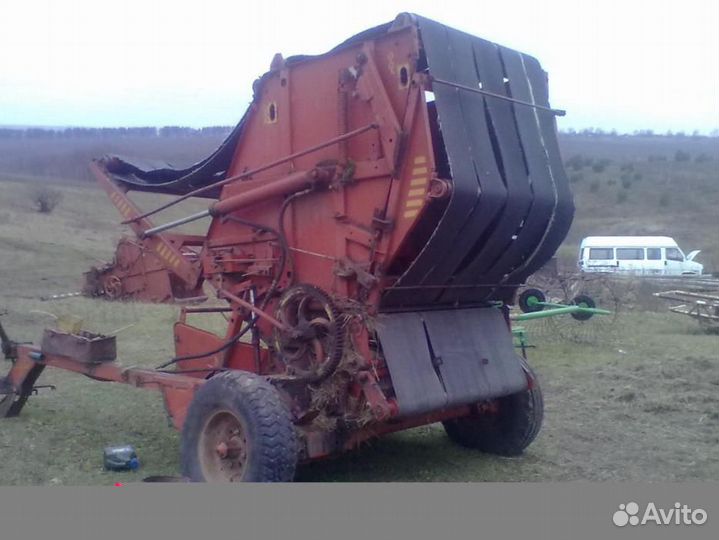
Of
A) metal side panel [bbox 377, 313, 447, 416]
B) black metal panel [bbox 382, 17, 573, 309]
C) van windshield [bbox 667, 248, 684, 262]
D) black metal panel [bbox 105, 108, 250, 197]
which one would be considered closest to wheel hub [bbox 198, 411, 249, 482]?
metal side panel [bbox 377, 313, 447, 416]

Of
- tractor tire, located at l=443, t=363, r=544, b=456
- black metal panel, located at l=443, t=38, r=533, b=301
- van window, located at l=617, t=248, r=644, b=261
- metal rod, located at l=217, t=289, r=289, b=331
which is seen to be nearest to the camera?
black metal panel, located at l=443, t=38, r=533, b=301

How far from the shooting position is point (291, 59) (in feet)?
23.6

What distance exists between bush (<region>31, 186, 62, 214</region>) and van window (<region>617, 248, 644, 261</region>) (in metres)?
22.4

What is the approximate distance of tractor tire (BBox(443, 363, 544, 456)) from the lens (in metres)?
7.66

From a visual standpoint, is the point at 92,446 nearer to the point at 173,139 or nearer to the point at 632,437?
the point at 632,437

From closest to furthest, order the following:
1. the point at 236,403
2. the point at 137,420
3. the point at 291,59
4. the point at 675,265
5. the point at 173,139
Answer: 1. the point at 236,403
2. the point at 291,59
3. the point at 137,420
4. the point at 675,265
5. the point at 173,139

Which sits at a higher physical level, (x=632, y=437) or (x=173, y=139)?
(x=173, y=139)

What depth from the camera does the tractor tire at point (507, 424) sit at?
7664 mm

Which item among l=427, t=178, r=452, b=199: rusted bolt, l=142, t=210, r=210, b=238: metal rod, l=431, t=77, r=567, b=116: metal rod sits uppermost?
l=431, t=77, r=567, b=116: metal rod

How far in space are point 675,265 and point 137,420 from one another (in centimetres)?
2681

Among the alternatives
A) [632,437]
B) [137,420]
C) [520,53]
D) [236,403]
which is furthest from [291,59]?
[632,437]

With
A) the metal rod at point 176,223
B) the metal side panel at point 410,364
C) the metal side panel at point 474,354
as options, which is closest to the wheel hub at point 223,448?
the metal side panel at point 410,364

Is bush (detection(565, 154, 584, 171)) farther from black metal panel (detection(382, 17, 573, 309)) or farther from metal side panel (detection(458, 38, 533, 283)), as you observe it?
metal side panel (detection(458, 38, 533, 283))

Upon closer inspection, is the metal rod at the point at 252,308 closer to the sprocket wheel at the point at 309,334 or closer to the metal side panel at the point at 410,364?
the sprocket wheel at the point at 309,334
